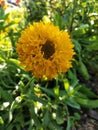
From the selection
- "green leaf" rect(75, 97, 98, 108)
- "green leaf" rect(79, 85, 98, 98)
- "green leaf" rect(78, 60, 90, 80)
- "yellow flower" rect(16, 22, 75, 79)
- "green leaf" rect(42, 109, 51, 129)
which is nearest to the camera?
"yellow flower" rect(16, 22, 75, 79)

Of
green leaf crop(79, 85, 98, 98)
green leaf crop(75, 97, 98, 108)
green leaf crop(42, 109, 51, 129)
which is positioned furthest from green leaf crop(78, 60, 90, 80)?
green leaf crop(42, 109, 51, 129)

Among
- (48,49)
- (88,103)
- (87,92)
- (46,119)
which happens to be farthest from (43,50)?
(87,92)

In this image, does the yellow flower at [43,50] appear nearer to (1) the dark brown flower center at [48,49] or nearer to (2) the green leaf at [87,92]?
(1) the dark brown flower center at [48,49]

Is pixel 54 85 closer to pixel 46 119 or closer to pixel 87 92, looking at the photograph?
pixel 87 92

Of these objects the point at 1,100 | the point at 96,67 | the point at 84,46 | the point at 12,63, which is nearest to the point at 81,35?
the point at 84,46

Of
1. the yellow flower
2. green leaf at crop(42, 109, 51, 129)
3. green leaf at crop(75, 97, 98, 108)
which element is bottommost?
green leaf at crop(75, 97, 98, 108)

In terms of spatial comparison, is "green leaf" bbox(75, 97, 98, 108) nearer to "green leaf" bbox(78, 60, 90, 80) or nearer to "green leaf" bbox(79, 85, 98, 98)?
"green leaf" bbox(79, 85, 98, 98)

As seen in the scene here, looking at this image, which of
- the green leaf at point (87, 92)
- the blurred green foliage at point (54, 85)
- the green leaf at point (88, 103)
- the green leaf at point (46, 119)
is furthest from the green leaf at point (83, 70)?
the green leaf at point (46, 119)
